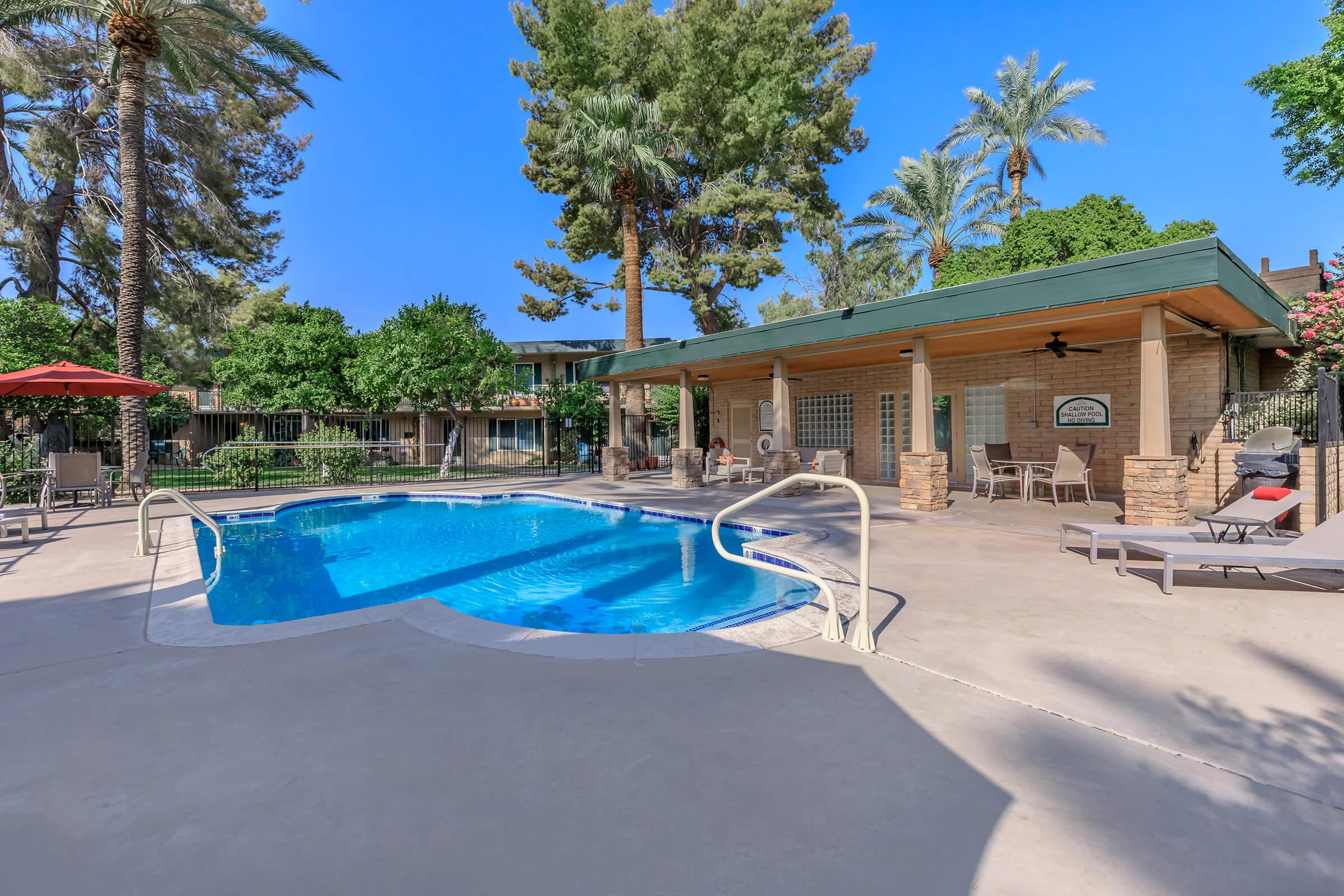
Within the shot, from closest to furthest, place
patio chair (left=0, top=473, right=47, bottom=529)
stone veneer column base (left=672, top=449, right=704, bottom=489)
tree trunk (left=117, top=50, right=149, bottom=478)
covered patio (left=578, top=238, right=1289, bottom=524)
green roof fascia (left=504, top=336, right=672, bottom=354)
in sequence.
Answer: covered patio (left=578, top=238, right=1289, bottom=524) < patio chair (left=0, top=473, right=47, bottom=529) < tree trunk (left=117, top=50, right=149, bottom=478) < stone veneer column base (left=672, top=449, right=704, bottom=489) < green roof fascia (left=504, top=336, right=672, bottom=354)

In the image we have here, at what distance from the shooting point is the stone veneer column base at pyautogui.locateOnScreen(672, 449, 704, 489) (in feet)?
47.4

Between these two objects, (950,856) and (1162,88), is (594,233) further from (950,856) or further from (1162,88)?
(950,856)

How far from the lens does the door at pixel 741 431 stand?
19.3m

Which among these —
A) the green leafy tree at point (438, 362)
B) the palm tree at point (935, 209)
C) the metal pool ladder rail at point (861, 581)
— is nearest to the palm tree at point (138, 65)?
the green leafy tree at point (438, 362)

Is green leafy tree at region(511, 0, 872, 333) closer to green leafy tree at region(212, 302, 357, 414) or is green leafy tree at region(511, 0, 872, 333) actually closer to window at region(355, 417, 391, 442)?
green leafy tree at region(212, 302, 357, 414)

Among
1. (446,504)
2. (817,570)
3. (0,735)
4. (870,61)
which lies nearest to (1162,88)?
(870,61)

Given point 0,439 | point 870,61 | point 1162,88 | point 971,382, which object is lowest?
point 0,439

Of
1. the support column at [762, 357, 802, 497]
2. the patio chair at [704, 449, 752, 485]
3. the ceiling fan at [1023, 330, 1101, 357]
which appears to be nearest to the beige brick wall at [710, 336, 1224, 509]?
the ceiling fan at [1023, 330, 1101, 357]

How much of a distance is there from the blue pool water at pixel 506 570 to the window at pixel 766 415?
27.9ft

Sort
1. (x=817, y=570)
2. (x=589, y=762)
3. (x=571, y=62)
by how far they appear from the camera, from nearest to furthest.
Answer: (x=589, y=762), (x=817, y=570), (x=571, y=62)

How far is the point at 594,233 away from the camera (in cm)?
2048

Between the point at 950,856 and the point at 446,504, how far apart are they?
12831 mm

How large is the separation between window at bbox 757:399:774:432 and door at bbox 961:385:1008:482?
5.95 meters

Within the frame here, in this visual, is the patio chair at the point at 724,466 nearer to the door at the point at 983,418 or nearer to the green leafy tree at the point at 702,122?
the door at the point at 983,418
